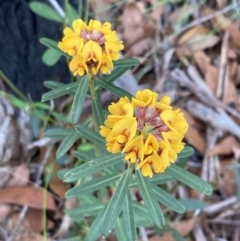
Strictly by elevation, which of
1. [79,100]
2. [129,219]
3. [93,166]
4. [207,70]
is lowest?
[129,219]

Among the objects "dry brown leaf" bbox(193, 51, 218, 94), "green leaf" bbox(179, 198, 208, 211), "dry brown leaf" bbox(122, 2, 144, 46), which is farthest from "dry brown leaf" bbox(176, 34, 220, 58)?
"green leaf" bbox(179, 198, 208, 211)

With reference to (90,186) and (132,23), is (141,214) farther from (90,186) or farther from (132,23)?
(132,23)

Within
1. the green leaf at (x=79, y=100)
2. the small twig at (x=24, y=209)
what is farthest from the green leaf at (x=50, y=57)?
the green leaf at (x=79, y=100)

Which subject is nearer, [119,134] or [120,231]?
[119,134]

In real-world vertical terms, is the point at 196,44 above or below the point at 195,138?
above

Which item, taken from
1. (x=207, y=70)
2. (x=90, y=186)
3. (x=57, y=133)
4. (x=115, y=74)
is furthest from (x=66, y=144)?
(x=207, y=70)

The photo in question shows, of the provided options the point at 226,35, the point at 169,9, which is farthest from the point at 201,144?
the point at 169,9
